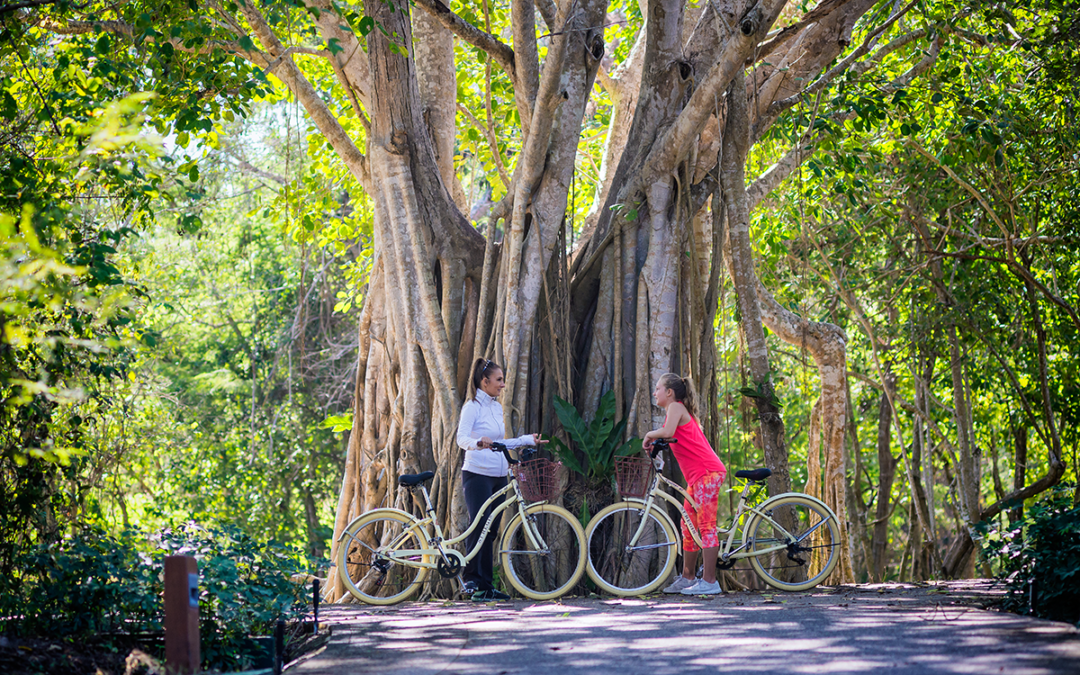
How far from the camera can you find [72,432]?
500 centimetres

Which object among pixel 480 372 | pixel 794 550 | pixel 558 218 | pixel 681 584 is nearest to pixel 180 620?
pixel 480 372

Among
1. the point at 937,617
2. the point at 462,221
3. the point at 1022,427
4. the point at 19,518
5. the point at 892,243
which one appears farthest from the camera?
the point at 1022,427

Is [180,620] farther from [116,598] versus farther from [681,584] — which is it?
[681,584]

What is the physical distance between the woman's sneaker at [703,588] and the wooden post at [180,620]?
11.3ft

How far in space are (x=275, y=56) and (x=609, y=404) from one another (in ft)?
12.3

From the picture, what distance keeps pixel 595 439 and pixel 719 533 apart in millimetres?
1079

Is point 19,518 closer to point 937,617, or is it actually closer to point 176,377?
point 937,617

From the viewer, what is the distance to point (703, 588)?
6293 millimetres

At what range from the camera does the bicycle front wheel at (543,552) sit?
6.35m

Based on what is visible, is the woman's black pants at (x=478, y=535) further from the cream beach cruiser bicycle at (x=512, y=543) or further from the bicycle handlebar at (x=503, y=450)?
the bicycle handlebar at (x=503, y=450)

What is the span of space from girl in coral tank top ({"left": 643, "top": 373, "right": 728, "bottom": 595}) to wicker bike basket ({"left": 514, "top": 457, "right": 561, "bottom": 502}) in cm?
64

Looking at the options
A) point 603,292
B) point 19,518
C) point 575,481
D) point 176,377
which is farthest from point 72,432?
point 176,377

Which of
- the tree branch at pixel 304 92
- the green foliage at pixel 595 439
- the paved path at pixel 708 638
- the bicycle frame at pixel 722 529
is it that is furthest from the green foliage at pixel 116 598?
the tree branch at pixel 304 92

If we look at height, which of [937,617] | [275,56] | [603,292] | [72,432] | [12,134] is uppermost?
[275,56]
